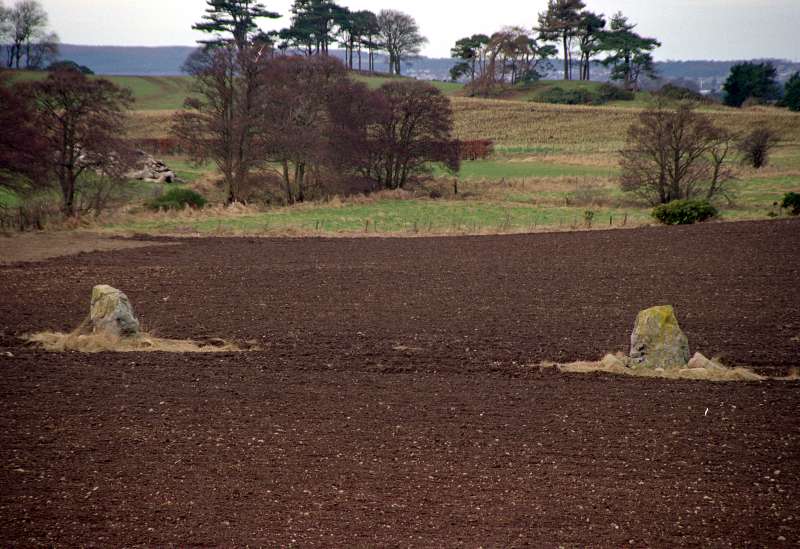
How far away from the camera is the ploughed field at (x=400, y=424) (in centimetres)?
698

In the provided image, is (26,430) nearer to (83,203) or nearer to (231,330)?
(231,330)

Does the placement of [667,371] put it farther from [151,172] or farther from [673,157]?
[151,172]

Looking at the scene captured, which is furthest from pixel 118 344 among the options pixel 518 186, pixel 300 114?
pixel 518 186

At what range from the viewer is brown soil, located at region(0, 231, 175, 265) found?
24266mm

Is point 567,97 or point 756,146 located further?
point 567,97

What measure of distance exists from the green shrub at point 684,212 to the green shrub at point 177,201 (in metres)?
21.3

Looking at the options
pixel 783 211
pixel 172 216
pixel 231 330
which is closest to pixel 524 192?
pixel 783 211

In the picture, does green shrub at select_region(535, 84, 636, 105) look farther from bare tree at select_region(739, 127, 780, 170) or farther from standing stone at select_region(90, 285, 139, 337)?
standing stone at select_region(90, 285, 139, 337)

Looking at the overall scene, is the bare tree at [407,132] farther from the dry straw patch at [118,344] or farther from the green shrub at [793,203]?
the dry straw patch at [118,344]

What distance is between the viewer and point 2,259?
23422 millimetres

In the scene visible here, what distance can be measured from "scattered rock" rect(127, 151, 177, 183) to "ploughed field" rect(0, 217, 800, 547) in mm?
32920

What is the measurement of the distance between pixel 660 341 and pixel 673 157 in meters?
25.7

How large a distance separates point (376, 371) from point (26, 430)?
16.5 feet

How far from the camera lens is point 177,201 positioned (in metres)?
37.4
